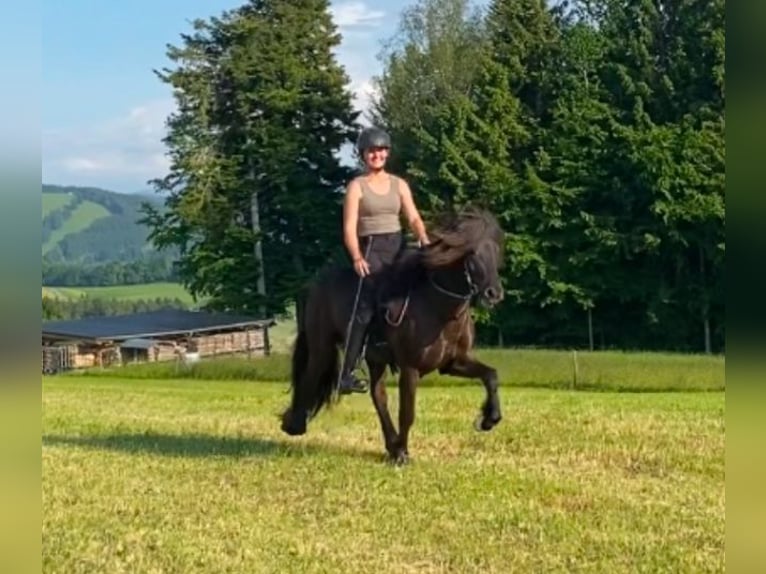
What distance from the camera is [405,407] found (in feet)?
28.1

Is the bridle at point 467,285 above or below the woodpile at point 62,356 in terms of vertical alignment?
above

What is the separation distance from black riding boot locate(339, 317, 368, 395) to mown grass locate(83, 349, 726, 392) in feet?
39.7

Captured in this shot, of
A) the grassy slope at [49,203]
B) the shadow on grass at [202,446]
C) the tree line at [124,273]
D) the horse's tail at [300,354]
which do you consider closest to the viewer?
the grassy slope at [49,203]

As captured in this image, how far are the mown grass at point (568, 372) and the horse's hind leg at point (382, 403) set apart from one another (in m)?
11.5

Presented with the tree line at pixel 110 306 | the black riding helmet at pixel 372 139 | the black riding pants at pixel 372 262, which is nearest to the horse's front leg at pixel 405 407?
the black riding pants at pixel 372 262

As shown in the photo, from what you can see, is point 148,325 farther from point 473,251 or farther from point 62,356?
point 473,251

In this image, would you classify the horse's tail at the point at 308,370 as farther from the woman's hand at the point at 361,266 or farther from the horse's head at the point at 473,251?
the horse's head at the point at 473,251

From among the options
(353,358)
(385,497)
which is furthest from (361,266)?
(385,497)

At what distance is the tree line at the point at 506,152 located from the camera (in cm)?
4431

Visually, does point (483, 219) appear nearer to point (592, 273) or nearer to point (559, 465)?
point (559, 465)

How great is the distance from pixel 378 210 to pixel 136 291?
200 ft

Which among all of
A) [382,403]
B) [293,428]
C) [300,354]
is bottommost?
[293,428]
